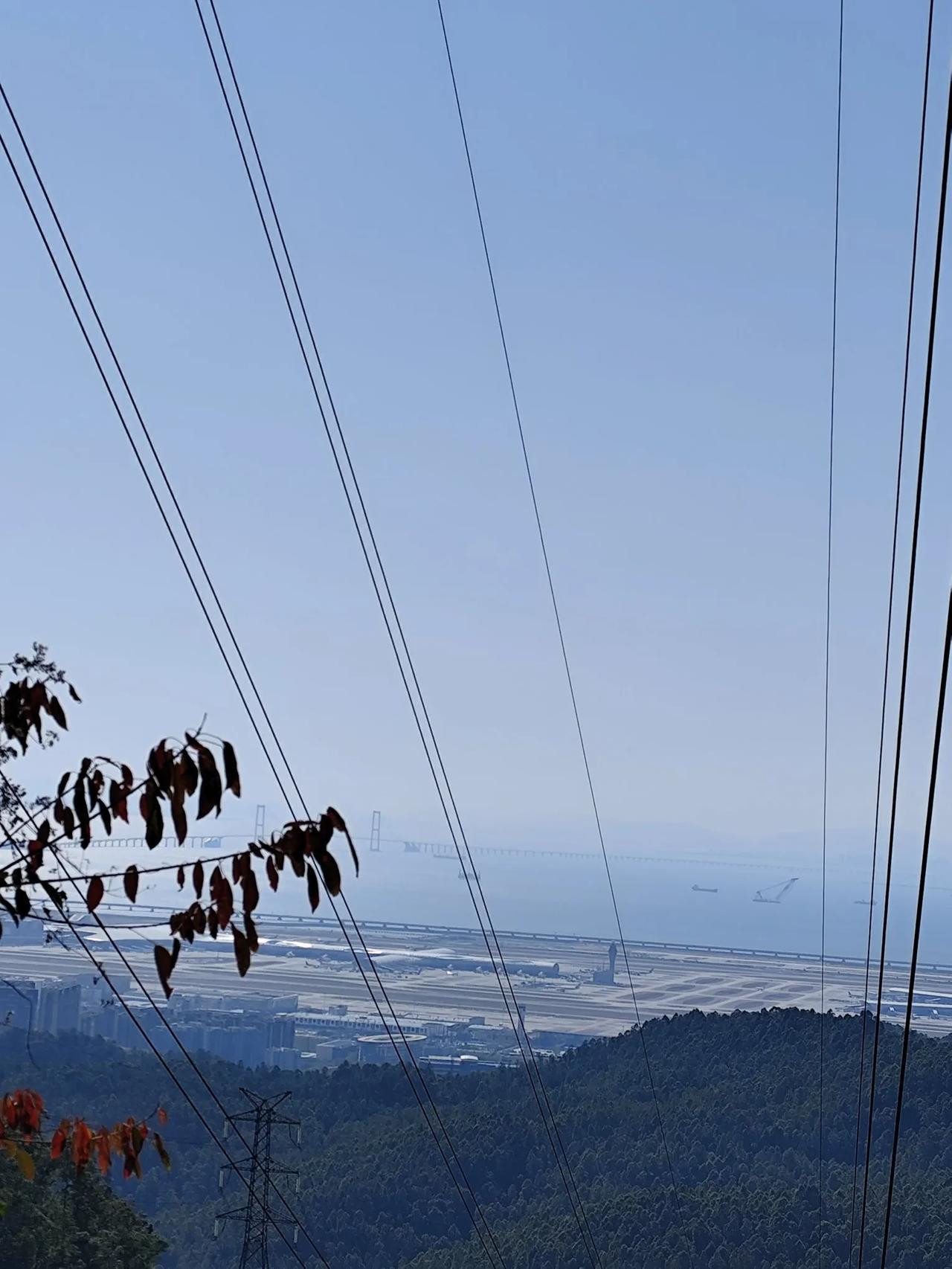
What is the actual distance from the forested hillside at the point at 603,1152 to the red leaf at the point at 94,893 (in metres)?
27.2

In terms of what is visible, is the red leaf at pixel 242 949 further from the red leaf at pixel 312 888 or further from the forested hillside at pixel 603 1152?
the forested hillside at pixel 603 1152

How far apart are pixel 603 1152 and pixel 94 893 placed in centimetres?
3759

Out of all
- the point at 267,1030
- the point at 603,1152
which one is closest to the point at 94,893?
the point at 603,1152

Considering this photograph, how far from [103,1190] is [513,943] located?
389 feet

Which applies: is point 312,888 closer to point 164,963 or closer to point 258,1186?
point 164,963

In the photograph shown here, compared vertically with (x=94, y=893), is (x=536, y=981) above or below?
below

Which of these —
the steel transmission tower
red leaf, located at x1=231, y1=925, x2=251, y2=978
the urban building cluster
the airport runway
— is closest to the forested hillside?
the steel transmission tower

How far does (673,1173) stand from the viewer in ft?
119

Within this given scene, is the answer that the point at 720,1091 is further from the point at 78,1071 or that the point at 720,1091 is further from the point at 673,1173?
the point at 78,1071

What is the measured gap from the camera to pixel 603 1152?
1486 inches

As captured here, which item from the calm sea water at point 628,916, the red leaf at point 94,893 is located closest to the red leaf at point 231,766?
the red leaf at point 94,893

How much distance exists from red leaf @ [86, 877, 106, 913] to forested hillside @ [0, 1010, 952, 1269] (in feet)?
89.2

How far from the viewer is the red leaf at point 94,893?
2.85m

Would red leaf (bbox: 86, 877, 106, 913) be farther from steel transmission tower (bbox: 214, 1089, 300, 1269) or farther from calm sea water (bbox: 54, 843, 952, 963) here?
calm sea water (bbox: 54, 843, 952, 963)
